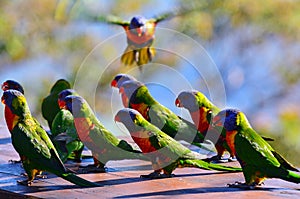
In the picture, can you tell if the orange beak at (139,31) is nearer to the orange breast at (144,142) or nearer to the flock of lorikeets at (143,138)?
the flock of lorikeets at (143,138)

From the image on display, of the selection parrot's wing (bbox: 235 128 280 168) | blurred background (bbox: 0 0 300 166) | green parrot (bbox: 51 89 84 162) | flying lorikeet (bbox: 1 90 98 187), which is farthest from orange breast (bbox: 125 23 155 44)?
parrot's wing (bbox: 235 128 280 168)

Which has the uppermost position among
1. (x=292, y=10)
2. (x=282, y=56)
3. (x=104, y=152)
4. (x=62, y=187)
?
(x=292, y=10)

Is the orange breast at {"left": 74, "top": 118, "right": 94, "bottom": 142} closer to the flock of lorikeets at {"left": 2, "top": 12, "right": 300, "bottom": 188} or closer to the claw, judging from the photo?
the flock of lorikeets at {"left": 2, "top": 12, "right": 300, "bottom": 188}

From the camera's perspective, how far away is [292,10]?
651 cm

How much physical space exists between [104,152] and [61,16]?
4.85m

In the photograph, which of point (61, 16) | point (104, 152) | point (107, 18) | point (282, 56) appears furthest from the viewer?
point (61, 16)

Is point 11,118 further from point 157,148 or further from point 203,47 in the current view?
point 203,47

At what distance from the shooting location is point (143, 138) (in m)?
2.35

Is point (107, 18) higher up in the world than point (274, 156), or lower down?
higher up

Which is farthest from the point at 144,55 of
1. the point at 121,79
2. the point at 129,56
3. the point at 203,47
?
the point at 203,47

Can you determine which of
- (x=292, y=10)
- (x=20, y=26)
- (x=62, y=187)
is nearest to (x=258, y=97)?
(x=292, y=10)

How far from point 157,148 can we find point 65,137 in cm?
46

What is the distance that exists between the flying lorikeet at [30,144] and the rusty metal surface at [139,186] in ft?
0.18

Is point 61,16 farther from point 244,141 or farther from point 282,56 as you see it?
point 244,141
